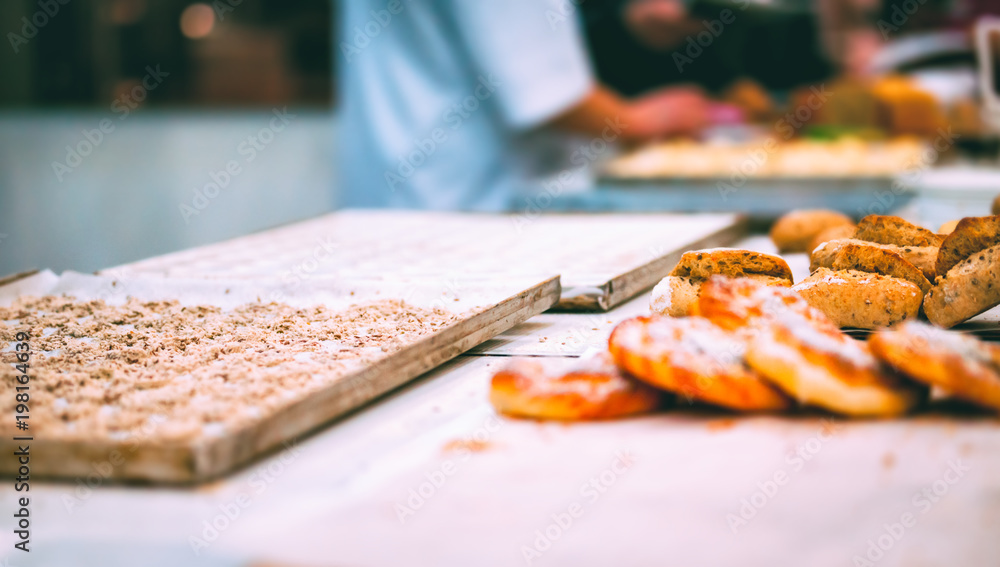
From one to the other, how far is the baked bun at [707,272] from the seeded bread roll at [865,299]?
5 cm

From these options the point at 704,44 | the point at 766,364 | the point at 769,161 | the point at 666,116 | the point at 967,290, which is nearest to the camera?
the point at 766,364

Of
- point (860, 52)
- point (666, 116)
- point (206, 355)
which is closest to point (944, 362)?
A: point (206, 355)

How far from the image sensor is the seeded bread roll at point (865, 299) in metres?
1.11

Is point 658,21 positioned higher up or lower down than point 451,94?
higher up

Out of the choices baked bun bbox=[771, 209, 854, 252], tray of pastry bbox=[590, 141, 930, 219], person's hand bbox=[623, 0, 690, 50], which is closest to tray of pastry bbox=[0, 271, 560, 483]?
baked bun bbox=[771, 209, 854, 252]

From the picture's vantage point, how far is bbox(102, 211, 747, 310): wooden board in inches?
59.5

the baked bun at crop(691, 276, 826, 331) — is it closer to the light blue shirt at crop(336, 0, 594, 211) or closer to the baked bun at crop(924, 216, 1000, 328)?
the baked bun at crop(924, 216, 1000, 328)

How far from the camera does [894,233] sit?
4.17 feet

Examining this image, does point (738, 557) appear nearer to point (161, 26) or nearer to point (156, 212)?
point (156, 212)

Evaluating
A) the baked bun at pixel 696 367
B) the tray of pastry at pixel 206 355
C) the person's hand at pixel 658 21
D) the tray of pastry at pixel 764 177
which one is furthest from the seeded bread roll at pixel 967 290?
the person's hand at pixel 658 21

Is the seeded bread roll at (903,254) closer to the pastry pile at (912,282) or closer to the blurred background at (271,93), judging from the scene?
the pastry pile at (912,282)

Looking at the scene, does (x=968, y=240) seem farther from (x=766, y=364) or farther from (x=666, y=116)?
(x=666, y=116)

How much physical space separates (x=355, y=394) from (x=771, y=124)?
12.6 ft

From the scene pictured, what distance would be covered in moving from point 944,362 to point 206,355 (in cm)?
74
